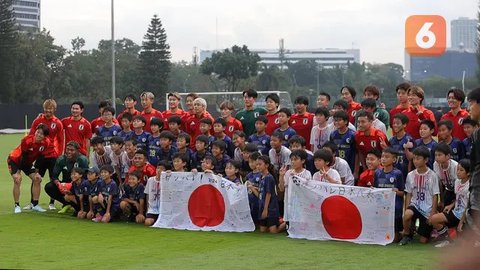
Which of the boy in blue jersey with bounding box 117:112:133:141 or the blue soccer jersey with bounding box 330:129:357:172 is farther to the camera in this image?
the boy in blue jersey with bounding box 117:112:133:141

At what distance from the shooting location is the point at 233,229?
10203 mm

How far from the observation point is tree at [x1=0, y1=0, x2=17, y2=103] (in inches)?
2427

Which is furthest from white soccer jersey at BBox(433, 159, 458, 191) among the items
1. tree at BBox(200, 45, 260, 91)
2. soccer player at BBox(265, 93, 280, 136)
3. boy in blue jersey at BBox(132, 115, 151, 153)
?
tree at BBox(200, 45, 260, 91)

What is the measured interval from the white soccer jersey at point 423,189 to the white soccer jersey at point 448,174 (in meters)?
0.19

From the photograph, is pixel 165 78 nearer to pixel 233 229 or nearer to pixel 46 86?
pixel 46 86

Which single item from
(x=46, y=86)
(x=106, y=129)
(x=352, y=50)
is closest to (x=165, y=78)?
(x=46, y=86)

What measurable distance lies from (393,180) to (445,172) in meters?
0.59

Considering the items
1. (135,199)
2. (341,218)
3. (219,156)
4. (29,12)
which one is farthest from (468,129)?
(29,12)

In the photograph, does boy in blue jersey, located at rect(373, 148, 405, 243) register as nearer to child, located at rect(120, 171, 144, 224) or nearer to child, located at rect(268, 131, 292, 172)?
child, located at rect(268, 131, 292, 172)

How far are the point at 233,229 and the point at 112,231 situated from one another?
60.4 inches

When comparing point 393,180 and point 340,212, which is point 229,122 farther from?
point 393,180

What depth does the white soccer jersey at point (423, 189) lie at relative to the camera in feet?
29.6

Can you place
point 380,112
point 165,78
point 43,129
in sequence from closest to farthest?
point 380,112 → point 43,129 → point 165,78

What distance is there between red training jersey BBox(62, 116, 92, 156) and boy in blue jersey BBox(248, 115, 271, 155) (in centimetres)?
334
